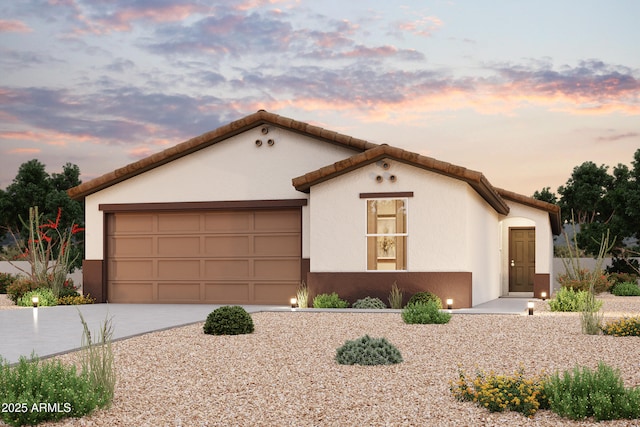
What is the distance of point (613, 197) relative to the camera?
117ft

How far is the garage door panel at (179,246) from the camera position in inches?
821

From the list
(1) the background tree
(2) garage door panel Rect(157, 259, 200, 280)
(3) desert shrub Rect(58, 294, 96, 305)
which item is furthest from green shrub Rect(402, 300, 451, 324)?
(1) the background tree

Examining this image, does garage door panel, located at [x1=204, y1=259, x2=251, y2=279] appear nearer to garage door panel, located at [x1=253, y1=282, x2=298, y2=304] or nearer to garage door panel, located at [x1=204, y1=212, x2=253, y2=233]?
garage door panel, located at [x1=253, y1=282, x2=298, y2=304]

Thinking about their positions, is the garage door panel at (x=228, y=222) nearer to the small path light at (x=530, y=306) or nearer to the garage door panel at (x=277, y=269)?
the garage door panel at (x=277, y=269)

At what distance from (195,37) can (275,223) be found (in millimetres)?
5317

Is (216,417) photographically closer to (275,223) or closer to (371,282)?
(371,282)

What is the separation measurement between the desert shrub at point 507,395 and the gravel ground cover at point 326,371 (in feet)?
0.36

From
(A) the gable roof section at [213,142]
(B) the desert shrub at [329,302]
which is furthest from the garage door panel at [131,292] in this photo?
(B) the desert shrub at [329,302]

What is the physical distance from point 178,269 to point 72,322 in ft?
19.4

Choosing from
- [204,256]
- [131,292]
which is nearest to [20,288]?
Answer: [131,292]

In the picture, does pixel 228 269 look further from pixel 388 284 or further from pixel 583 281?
pixel 583 281

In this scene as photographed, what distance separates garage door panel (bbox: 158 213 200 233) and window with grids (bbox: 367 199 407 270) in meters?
5.13

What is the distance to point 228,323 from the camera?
12688 mm

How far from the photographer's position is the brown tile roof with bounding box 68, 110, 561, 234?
17.6 metres
